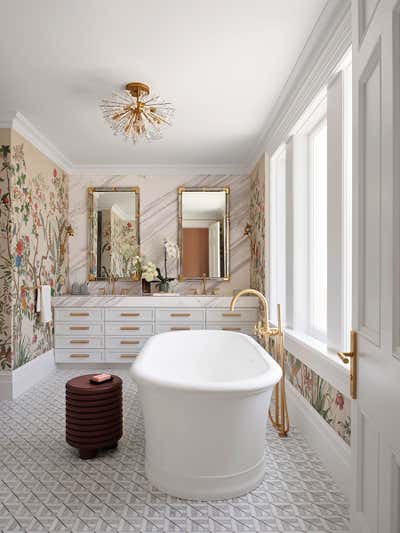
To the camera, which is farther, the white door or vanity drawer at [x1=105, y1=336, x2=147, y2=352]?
vanity drawer at [x1=105, y1=336, x2=147, y2=352]

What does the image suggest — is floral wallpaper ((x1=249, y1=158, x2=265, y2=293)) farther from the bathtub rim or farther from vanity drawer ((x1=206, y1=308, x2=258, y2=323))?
the bathtub rim

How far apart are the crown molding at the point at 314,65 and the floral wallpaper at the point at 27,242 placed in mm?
2309

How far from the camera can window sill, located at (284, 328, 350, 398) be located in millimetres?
2068

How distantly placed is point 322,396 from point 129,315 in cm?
270

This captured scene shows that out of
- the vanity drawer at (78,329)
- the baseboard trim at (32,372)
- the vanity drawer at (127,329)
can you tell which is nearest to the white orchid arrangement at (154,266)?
Answer: the vanity drawer at (127,329)

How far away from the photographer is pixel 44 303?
4.15 metres

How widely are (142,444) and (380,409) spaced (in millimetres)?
1977

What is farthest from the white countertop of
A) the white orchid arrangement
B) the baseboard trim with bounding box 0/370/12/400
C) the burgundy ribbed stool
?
the burgundy ribbed stool

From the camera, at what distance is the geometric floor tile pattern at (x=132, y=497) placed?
184cm

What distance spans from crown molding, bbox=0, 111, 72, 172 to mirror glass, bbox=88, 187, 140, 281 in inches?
22.0

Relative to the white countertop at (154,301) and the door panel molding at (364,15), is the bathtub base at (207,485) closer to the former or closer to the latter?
the door panel molding at (364,15)

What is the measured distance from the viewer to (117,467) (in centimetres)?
237

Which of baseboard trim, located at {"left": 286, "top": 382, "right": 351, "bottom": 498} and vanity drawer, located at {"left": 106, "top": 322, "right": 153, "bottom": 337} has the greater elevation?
vanity drawer, located at {"left": 106, "top": 322, "right": 153, "bottom": 337}

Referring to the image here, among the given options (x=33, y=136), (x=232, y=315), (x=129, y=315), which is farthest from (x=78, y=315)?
(x=33, y=136)
